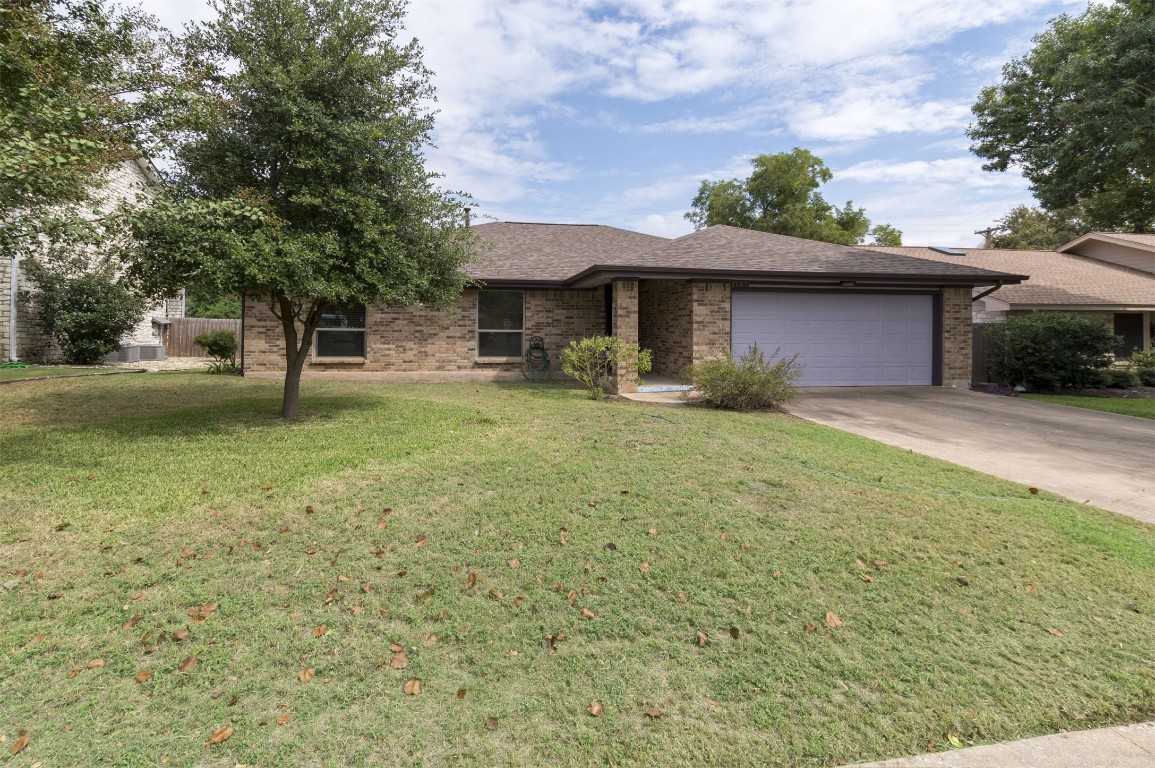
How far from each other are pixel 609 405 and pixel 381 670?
7.64 m

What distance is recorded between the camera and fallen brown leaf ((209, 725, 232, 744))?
2564 millimetres

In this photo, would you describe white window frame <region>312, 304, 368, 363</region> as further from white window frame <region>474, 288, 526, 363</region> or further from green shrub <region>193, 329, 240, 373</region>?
green shrub <region>193, 329, 240, 373</region>

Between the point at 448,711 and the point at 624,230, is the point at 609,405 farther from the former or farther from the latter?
the point at 624,230

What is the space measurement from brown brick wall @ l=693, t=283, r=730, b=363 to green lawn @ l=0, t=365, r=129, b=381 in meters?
13.7

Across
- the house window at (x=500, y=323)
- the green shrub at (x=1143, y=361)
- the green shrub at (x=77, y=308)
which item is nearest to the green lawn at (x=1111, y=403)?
the green shrub at (x=1143, y=361)

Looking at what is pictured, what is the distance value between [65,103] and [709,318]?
1051 centimetres

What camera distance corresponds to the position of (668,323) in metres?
15.1

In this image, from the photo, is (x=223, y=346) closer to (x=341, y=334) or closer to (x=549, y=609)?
(x=341, y=334)

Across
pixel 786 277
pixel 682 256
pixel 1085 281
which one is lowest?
pixel 786 277

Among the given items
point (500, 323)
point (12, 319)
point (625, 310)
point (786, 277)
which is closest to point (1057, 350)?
point (786, 277)

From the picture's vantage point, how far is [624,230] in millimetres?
21531

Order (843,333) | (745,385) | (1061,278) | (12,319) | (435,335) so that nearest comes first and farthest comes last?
(745,385), (843,333), (435,335), (12,319), (1061,278)

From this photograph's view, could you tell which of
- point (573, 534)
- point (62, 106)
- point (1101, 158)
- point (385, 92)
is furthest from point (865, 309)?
point (62, 106)

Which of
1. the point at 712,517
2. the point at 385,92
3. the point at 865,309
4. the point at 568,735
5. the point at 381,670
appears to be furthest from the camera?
the point at 865,309
